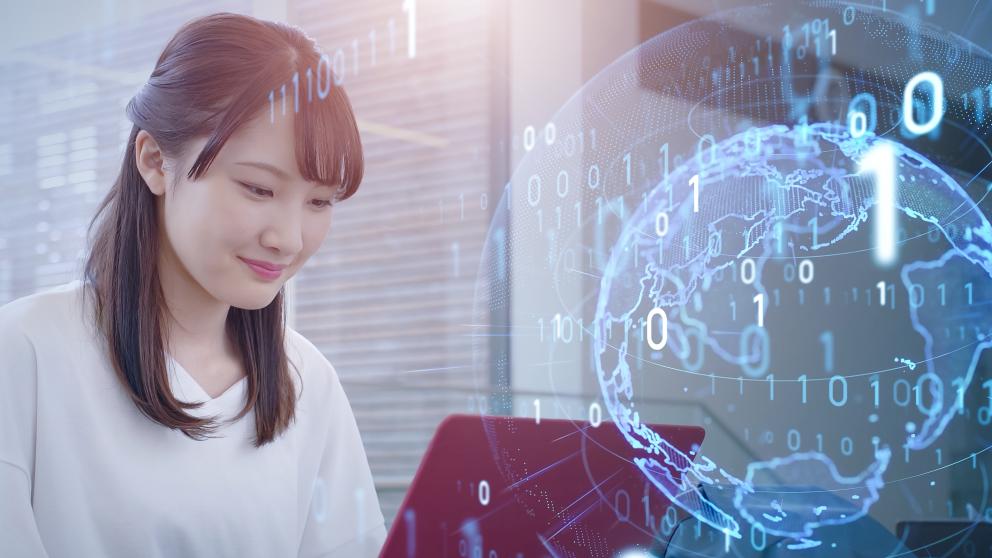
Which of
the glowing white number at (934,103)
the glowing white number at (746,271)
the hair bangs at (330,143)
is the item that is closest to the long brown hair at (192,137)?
the hair bangs at (330,143)

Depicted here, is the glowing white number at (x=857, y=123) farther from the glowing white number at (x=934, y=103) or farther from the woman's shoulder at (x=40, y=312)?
the woman's shoulder at (x=40, y=312)

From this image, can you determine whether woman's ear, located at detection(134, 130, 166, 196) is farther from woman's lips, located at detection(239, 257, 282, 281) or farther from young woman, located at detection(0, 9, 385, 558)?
woman's lips, located at detection(239, 257, 282, 281)

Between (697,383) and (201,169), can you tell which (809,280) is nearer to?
(697,383)

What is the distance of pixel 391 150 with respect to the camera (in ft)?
6.53

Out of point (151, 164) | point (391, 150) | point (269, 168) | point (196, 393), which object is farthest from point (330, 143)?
point (391, 150)

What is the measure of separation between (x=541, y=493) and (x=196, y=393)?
0.37 metres

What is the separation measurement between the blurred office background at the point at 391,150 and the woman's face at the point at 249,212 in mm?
222

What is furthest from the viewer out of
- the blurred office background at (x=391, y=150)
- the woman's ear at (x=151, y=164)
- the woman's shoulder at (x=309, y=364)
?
the blurred office background at (x=391, y=150)

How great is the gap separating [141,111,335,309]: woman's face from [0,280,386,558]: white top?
0.45ft

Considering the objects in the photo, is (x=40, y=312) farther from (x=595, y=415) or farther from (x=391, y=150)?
(x=391, y=150)

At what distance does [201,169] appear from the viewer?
861 mm

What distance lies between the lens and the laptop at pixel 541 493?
2.62 feet

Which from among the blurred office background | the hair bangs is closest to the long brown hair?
the hair bangs

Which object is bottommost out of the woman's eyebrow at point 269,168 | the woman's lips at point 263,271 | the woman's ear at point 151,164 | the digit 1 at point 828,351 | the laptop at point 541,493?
the laptop at point 541,493
